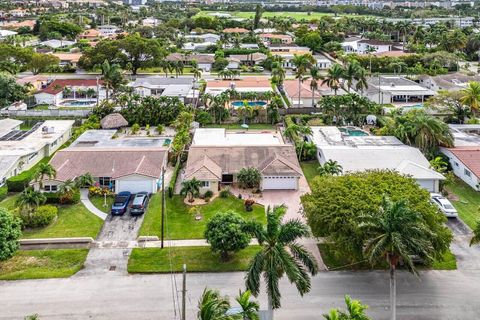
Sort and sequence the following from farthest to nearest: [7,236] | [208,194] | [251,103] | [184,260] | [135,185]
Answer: [251,103] < [135,185] < [208,194] < [184,260] < [7,236]

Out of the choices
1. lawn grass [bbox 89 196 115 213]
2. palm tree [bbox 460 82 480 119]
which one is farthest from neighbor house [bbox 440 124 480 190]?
lawn grass [bbox 89 196 115 213]

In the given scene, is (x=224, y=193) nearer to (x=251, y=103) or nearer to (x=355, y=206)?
(x=355, y=206)

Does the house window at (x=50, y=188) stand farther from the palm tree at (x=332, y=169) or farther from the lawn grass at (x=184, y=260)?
the palm tree at (x=332, y=169)

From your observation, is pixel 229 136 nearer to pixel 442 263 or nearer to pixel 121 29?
pixel 442 263

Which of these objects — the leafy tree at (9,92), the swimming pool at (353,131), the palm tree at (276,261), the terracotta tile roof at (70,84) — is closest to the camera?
the palm tree at (276,261)

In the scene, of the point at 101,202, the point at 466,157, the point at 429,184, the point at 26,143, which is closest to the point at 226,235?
the point at 101,202

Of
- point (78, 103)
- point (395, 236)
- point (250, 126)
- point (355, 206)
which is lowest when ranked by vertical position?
point (250, 126)

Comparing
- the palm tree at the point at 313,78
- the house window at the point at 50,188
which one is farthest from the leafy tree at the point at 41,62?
the house window at the point at 50,188
